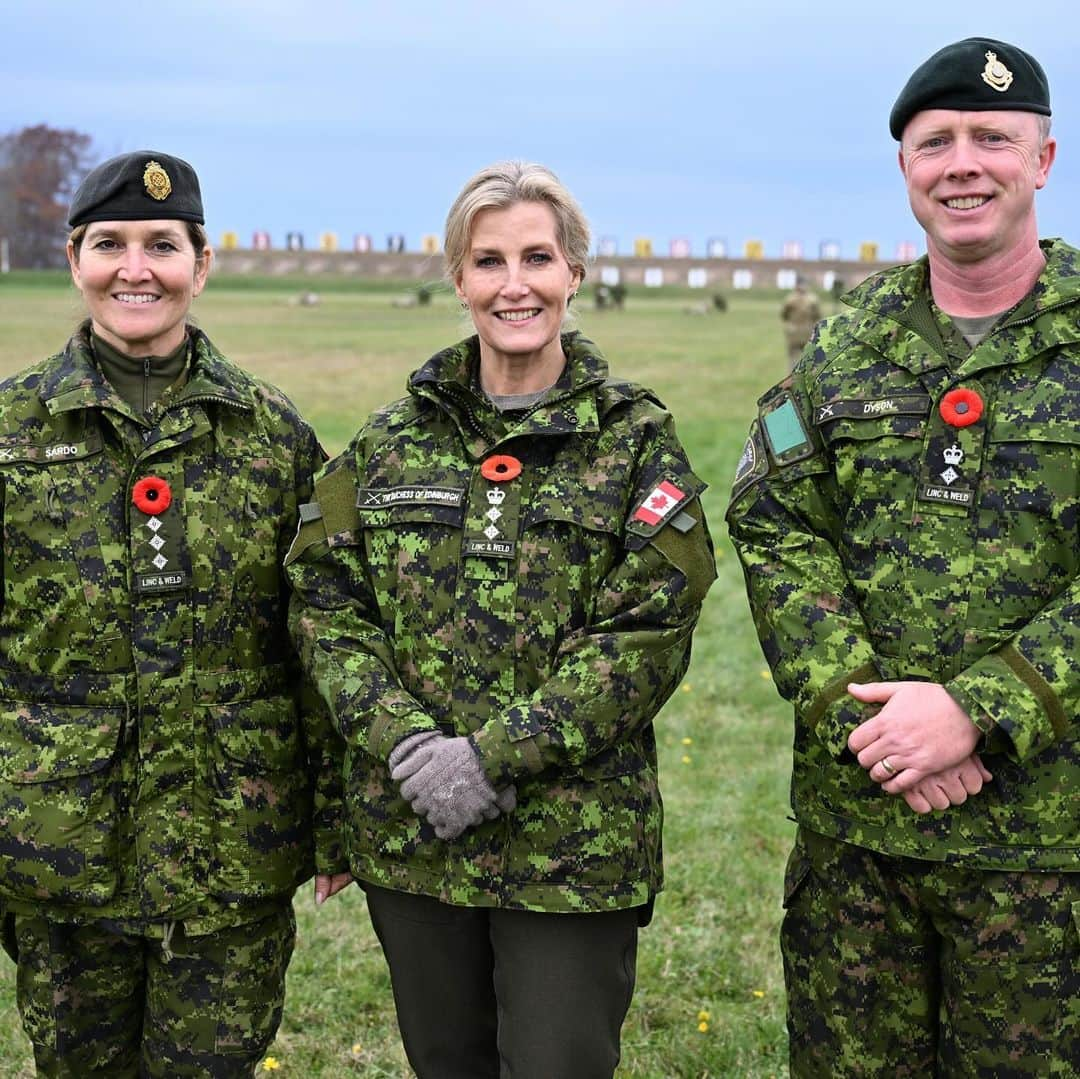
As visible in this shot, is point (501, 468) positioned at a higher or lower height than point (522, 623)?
higher

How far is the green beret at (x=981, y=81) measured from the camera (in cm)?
298

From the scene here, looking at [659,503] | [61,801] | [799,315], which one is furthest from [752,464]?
[799,315]

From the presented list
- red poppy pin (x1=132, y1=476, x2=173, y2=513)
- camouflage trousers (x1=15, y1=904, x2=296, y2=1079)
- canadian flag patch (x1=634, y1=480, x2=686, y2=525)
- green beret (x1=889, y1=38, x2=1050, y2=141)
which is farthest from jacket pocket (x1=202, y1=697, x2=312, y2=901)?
green beret (x1=889, y1=38, x2=1050, y2=141)

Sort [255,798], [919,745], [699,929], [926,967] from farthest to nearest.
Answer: [699,929]
[255,798]
[926,967]
[919,745]

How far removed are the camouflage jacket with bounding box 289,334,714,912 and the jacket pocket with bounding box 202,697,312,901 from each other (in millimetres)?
255

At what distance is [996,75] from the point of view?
9.80ft

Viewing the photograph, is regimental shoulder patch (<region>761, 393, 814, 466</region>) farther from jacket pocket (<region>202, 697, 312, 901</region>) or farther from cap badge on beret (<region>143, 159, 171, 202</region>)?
cap badge on beret (<region>143, 159, 171, 202</region>)

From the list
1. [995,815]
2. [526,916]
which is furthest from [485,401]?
[995,815]

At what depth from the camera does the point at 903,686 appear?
299 cm

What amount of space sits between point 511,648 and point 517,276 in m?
0.80

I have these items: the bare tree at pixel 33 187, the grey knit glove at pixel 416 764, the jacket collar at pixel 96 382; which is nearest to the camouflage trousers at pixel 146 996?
the grey knit glove at pixel 416 764

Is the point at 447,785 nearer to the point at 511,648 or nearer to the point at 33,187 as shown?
the point at 511,648

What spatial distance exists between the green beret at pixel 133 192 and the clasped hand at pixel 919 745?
1.87 meters

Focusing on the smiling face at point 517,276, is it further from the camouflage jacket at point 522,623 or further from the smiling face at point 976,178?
the smiling face at point 976,178
